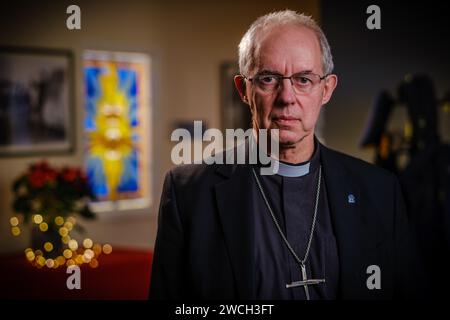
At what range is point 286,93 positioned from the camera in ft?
4.81

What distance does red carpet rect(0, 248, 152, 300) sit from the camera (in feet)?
8.98

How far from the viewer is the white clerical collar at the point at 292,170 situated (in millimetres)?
1663

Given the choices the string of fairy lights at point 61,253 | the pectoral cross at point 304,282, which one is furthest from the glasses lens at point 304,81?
the string of fairy lights at point 61,253

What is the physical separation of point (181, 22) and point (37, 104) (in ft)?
5.56

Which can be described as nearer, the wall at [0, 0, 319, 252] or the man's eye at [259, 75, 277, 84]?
the man's eye at [259, 75, 277, 84]

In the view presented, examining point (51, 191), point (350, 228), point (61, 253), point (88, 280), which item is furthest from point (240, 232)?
point (51, 191)

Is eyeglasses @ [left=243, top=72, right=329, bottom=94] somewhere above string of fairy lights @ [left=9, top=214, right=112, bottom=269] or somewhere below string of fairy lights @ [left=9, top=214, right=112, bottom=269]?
above

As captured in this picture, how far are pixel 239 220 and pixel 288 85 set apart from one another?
36cm

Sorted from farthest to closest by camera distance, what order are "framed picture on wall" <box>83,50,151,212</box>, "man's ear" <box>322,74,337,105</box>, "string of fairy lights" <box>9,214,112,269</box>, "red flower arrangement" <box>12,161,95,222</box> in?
1. "framed picture on wall" <box>83,50,151,212</box>
2. "red flower arrangement" <box>12,161,95,222</box>
3. "string of fairy lights" <box>9,214,112,269</box>
4. "man's ear" <box>322,74,337,105</box>

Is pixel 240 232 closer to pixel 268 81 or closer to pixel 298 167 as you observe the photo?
pixel 298 167

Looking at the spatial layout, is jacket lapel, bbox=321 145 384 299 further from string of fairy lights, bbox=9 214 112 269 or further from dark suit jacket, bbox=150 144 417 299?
string of fairy lights, bbox=9 214 112 269

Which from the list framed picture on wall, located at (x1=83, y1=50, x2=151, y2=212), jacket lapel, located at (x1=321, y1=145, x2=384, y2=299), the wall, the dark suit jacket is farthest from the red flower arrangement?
jacket lapel, located at (x1=321, y1=145, x2=384, y2=299)

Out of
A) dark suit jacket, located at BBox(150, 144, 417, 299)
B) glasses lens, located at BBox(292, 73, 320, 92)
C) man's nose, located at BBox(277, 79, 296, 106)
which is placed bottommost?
dark suit jacket, located at BBox(150, 144, 417, 299)
